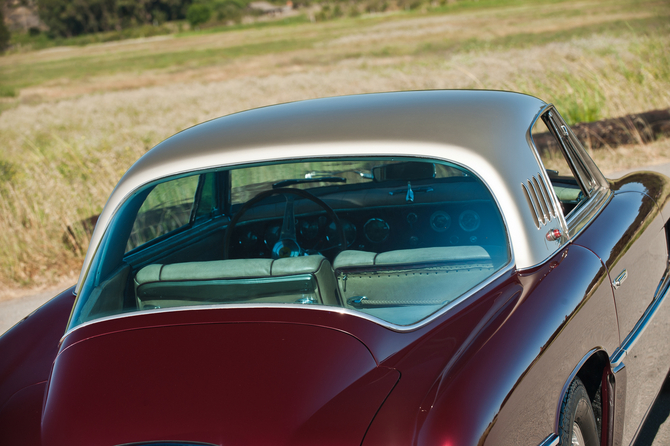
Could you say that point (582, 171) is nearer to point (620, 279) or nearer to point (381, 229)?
point (620, 279)

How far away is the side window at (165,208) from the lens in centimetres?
307

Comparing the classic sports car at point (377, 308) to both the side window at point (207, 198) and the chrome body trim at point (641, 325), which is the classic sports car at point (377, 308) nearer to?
the chrome body trim at point (641, 325)

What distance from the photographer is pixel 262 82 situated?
85.8ft

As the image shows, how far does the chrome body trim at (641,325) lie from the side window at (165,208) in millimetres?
1928

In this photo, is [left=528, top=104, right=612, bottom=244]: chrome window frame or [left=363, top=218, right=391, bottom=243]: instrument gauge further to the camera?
[left=363, top=218, right=391, bottom=243]: instrument gauge

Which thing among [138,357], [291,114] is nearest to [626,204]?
[291,114]

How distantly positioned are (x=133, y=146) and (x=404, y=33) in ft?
128

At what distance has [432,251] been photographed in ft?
6.66

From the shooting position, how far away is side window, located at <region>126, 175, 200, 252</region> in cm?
307

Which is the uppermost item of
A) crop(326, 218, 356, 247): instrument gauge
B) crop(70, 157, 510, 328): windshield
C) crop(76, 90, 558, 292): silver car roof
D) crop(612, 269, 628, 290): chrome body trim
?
crop(76, 90, 558, 292): silver car roof

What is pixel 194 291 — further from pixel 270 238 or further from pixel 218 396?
pixel 270 238

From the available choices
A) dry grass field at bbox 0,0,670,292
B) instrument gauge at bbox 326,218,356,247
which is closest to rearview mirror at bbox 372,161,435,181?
instrument gauge at bbox 326,218,356,247

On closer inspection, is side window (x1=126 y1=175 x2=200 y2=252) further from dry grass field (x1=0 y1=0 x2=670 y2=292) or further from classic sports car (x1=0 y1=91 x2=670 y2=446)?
dry grass field (x1=0 y1=0 x2=670 y2=292)

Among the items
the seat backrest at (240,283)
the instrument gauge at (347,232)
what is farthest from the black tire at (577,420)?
the instrument gauge at (347,232)
